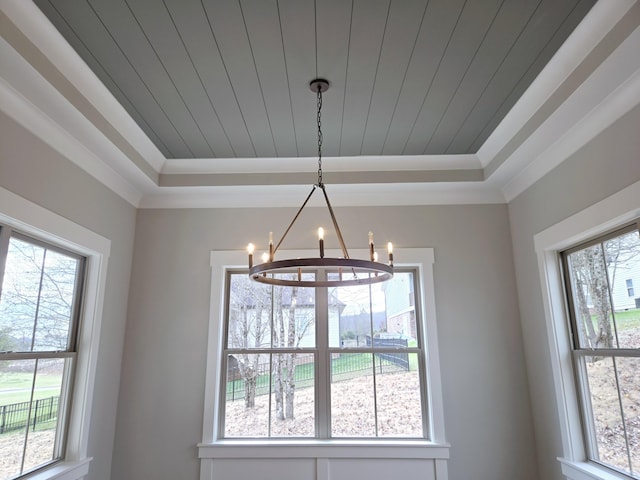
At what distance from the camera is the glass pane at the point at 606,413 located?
2.36 meters

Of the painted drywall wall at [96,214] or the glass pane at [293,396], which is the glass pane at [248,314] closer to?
the glass pane at [293,396]

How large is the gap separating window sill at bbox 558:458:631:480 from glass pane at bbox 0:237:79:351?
3309mm

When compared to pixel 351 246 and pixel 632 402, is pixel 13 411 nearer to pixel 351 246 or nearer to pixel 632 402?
pixel 351 246

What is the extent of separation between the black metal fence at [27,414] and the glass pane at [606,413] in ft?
11.0

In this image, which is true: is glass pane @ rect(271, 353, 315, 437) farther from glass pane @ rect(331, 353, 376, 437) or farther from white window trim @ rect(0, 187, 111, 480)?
white window trim @ rect(0, 187, 111, 480)

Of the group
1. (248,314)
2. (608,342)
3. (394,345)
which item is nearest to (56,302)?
(248,314)

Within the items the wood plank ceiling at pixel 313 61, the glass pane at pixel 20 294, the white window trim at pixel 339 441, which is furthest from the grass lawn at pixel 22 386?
the wood plank ceiling at pixel 313 61

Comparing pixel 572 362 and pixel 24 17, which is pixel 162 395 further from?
pixel 572 362

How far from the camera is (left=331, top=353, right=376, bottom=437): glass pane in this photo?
329 centimetres

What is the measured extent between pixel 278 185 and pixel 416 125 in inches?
46.0

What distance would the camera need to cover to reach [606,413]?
247 cm


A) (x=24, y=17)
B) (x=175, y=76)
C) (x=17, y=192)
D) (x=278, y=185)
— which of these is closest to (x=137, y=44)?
(x=175, y=76)

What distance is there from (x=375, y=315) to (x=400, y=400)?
687 mm

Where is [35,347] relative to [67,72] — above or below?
below
